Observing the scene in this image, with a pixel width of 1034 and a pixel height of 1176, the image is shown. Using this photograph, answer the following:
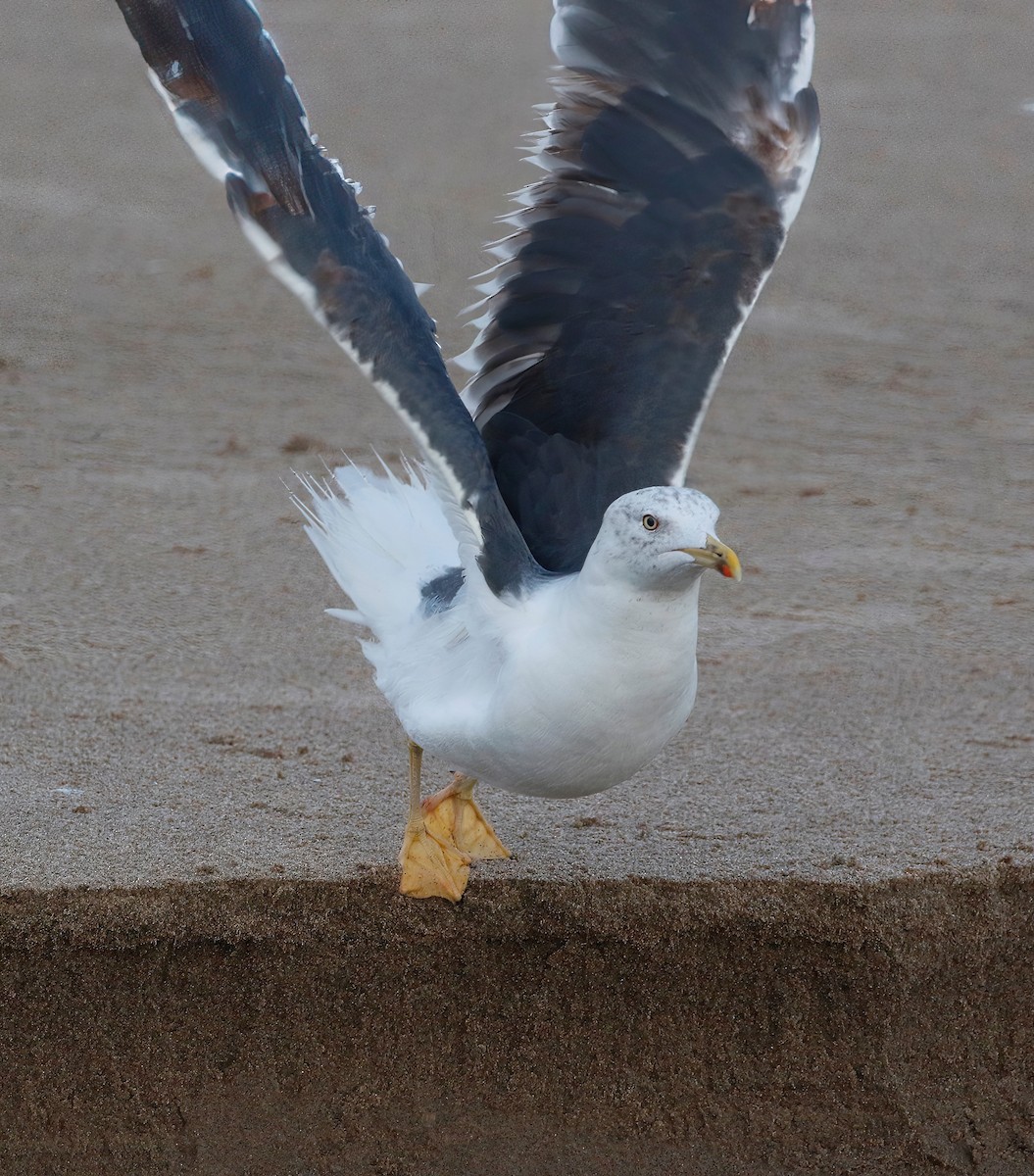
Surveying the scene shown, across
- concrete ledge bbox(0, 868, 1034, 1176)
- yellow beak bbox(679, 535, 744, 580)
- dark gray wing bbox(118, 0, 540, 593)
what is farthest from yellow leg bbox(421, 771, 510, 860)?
yellow beak bbox(679, 535, 744, 580)

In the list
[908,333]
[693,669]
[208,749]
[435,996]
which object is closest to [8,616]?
[208,749]

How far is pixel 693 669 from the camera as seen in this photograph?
222cm

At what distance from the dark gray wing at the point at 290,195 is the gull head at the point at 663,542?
0.28 m

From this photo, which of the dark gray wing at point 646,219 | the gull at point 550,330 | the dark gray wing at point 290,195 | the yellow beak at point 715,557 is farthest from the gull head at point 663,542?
the dark gray wing at point 646,219

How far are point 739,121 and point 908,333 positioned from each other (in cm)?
361

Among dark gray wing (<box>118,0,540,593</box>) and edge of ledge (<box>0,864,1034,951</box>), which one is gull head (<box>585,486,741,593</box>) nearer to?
dark gray wing (<box>118,0,540,593</box>)

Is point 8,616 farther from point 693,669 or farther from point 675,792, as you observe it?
point 693,669

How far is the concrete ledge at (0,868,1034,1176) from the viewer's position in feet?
8.23

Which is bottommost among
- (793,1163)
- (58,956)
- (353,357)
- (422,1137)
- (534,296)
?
(793,1163)

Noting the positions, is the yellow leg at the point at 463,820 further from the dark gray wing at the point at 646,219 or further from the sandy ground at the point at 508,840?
the dark gray wing at the point at 646,219

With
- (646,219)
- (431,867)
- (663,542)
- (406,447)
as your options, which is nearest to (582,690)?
(663,542)

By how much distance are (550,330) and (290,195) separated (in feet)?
1.95

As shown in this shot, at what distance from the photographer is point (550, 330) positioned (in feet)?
8.71

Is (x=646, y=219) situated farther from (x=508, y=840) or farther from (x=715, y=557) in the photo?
(x=508, y=840)
